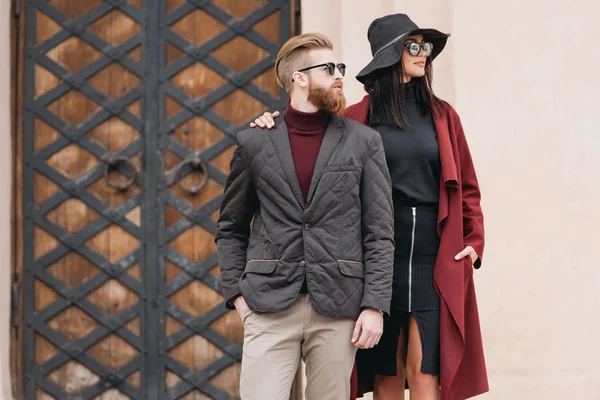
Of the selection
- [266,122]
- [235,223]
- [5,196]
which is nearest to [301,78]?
[266,122]

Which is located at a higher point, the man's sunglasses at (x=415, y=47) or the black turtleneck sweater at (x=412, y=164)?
the man's sunglasses at (x=415, y=47)

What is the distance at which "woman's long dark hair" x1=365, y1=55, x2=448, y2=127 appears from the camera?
4176mm

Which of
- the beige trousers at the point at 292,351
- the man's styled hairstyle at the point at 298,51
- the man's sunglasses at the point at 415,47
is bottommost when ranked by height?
the beige trousers at the point at 292,351

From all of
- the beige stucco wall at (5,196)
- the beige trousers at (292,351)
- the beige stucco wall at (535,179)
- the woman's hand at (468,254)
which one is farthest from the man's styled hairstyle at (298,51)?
the beige stucco wall at (5,196)

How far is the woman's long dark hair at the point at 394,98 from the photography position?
164 inches

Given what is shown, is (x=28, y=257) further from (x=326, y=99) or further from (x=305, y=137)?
(x=326, y=99)

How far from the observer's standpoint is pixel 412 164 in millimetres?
4113

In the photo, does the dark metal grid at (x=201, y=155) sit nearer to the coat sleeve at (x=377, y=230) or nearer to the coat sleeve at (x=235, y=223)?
the coat sleeve at (x=235, y=223)

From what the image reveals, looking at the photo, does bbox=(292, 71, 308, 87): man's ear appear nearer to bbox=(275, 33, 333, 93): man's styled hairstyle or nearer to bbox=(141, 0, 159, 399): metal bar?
bbox=(275, 33, 333, 93): man's styled hairstyle

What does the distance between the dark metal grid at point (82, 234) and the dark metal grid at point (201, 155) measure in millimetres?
157

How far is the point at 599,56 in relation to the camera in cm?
579

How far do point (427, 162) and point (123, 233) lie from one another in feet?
9.04

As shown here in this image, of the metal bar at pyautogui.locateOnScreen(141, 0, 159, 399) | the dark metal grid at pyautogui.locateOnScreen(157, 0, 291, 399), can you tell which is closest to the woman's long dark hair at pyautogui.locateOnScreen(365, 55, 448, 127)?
the dark metal grid at pyautogui.locateOnScreen(157, 0, 291, 399)

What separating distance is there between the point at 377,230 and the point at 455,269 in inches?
18.6
